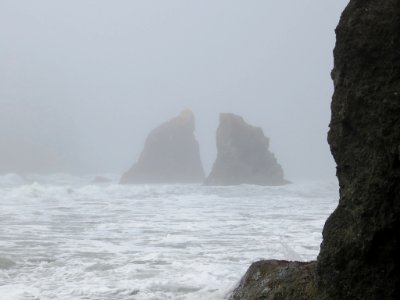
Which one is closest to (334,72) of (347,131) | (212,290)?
(347,131)

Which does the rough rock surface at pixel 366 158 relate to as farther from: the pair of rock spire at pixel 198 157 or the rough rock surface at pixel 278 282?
the pair of rock spire at pixel 198 157

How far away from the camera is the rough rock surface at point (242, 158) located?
178ft

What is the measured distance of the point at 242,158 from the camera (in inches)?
2202

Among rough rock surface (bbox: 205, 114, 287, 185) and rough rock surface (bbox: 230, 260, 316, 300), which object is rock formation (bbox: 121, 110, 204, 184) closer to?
rough rock surface (bbox: 205, 114, 287, 185)

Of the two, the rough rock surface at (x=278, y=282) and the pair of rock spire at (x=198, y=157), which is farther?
the pair of rock spire at (x=198, y=157)

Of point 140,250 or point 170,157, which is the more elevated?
point 170,157

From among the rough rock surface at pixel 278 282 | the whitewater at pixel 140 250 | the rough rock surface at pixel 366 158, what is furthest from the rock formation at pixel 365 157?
the whitewater at pixel 140 250

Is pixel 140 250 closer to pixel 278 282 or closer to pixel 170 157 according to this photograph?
pixel 278 282

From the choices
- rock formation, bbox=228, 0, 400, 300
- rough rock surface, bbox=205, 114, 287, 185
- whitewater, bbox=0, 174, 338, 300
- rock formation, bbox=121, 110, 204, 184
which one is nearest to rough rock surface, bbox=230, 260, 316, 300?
rock formation, bbox=228, 0, 400, 300

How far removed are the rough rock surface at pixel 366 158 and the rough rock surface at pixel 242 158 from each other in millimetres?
49708

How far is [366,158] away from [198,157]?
222 feet

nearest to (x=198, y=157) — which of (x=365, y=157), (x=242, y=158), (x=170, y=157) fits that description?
(x=170, y=157)

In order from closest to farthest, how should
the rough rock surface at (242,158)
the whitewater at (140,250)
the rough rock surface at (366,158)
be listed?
the rough rock surface at (366,158) < the whitewater at (140,250) < the rough rock surface at (242,158)

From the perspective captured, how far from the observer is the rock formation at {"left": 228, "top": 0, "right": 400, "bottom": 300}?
122 inches
